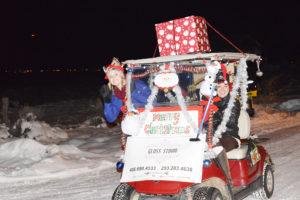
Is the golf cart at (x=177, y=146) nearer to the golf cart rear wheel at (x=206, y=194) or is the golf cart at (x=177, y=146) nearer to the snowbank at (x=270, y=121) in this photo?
the golf cart rear wheel at (x=206, y=194)

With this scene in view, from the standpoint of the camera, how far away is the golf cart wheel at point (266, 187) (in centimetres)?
491

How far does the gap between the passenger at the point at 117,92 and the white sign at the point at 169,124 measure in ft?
1.20

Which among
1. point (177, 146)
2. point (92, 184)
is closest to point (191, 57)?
point (177, 146)

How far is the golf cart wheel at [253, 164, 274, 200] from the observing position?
193 inches

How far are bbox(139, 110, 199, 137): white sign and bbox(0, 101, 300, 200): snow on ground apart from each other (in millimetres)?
1619

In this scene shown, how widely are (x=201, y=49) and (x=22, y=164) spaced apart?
4.12 meters

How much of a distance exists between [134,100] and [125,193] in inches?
48.7

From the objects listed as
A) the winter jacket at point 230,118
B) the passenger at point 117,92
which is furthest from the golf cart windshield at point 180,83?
the winter jacket at point 230,118

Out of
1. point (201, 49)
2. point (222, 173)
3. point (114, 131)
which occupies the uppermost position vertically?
point (201, 49)

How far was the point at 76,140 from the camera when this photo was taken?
994 cm

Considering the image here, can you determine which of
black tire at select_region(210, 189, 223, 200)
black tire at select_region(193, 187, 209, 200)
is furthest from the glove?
black tire at select_region(210, 189, 223, 200)

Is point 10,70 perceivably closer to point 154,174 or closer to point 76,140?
point 76,140

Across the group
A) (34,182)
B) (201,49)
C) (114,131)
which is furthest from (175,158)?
(114,131)

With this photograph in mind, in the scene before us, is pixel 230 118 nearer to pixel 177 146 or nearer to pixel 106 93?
pixel 177 146
